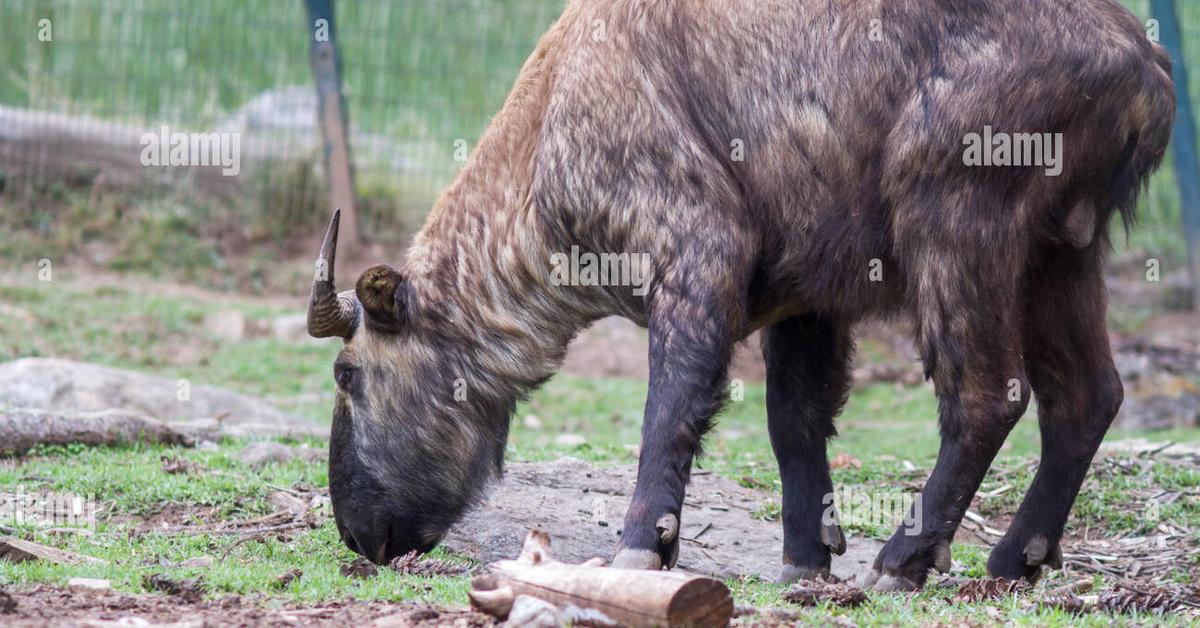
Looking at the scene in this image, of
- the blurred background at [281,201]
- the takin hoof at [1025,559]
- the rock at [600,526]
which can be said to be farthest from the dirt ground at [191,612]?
the blurred background at [281,201]

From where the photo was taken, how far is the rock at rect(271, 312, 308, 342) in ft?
36.9

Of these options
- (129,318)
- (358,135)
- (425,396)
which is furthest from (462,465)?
(358,135)

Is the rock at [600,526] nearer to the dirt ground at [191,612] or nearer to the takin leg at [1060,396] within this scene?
the takin leg at [1060,396]

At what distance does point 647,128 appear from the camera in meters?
4.79

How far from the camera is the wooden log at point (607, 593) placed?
3336 millimetres

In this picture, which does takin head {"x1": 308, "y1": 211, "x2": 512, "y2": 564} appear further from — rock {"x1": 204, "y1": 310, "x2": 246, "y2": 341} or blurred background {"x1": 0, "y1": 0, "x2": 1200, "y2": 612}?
rock {"x1": 204, "y1": 310, "x2": 246, "y2": 341}

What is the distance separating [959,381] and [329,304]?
2196 mm

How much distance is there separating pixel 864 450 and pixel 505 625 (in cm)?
537

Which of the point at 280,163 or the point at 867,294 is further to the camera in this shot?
the point at 280,163

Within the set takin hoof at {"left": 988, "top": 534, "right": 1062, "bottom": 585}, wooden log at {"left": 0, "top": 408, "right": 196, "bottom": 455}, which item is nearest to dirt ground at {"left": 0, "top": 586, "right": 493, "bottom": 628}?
takin hoof at {"left": 988, "top": 534, "right": 1062, "bottom": 585}

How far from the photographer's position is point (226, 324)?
11344 mm

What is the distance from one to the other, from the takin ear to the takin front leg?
103 cm

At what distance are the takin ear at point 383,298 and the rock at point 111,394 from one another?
3.04m

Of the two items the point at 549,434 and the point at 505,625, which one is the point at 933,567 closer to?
the point at 505,625
